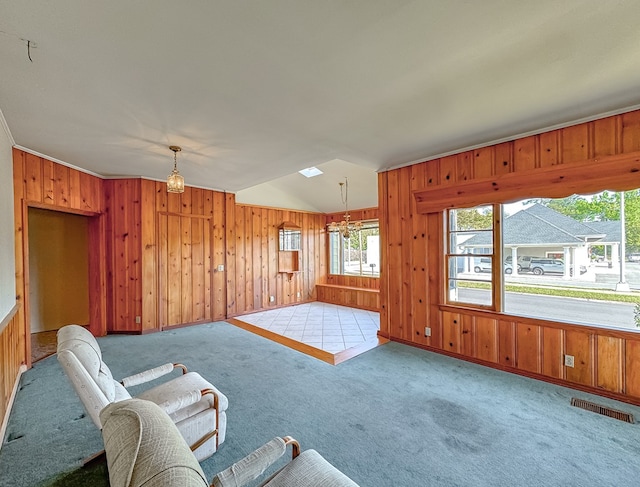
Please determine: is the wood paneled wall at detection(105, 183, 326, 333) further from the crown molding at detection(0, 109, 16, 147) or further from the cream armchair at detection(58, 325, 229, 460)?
the cream armchair at detection(58, 325, 229, 460)

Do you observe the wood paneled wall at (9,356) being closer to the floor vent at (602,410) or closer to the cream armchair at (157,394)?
the cream armchair at (157,394)

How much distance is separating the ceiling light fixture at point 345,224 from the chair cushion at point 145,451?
563 centimetres

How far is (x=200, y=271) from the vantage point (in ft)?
18.1

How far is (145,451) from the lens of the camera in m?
0.71

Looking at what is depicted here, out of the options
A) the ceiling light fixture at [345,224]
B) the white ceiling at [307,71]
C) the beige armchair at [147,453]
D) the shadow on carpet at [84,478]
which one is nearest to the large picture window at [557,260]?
the white ceiling at [307,71]

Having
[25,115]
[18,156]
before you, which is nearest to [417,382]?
[25,115]

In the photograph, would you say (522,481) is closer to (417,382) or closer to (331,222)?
(417,382)

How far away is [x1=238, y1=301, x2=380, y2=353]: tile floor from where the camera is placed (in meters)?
4.37

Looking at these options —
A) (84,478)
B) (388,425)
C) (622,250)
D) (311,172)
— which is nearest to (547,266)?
(622,250)

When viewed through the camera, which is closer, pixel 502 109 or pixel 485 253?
pixel 502 109

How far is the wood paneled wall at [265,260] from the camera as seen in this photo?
20.1 feet

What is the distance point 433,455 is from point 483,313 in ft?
6.66

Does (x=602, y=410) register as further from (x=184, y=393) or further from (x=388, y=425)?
(x=184, y=393)

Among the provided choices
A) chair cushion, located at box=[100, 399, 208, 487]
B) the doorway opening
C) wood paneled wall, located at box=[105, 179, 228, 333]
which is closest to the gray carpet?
chair cushion, located at box=[100, 399, 208, 487]
